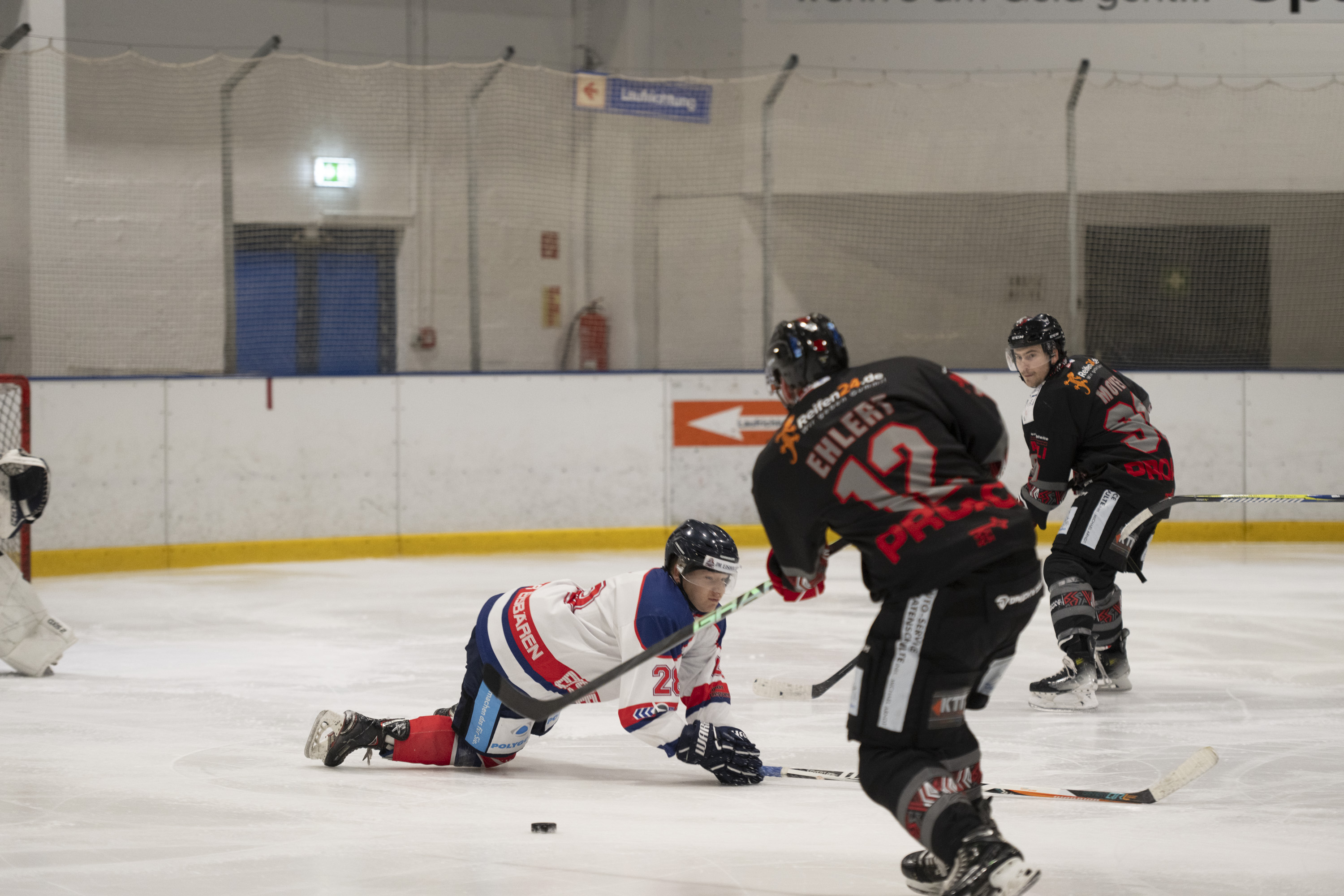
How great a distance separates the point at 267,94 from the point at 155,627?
190 inches

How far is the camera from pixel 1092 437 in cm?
466

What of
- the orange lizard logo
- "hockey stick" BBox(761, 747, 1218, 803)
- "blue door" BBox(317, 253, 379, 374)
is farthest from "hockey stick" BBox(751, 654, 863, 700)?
"blue door" BBox(317, 253, 379, 374)

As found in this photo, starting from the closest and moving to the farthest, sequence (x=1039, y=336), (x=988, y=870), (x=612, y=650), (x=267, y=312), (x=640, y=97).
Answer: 1. (x=988, y=870)
2. (x=612, y=650)
3. (x=1039, y=336)
4. (x=267, y=312)
5. (x=640, y=97)

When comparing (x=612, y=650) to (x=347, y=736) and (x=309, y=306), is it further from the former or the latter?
(x=309, y=306)

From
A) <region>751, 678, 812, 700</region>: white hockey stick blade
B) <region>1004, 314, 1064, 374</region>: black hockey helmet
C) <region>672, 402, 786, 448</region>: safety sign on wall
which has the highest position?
<region>1004, 314, 1064, 374</region>: black hockey helmet

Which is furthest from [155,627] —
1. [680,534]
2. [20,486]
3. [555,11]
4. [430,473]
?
[555,11]

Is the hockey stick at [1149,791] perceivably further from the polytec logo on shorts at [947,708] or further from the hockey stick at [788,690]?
the polytec logo on shorts at [947,708]

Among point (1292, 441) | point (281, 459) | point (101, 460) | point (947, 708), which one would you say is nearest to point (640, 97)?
point (281, 459)

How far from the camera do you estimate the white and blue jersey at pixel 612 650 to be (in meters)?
→ 3.19

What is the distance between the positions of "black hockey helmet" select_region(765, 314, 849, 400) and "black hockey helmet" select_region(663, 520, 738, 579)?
2.67ft

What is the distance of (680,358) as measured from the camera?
416 inches

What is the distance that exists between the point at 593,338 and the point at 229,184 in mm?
2772

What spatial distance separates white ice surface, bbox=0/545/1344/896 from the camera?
2.73 m

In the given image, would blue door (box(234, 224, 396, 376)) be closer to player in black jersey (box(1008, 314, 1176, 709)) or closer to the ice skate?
player in black jersey (box(1008, 314, 1176, 709))
